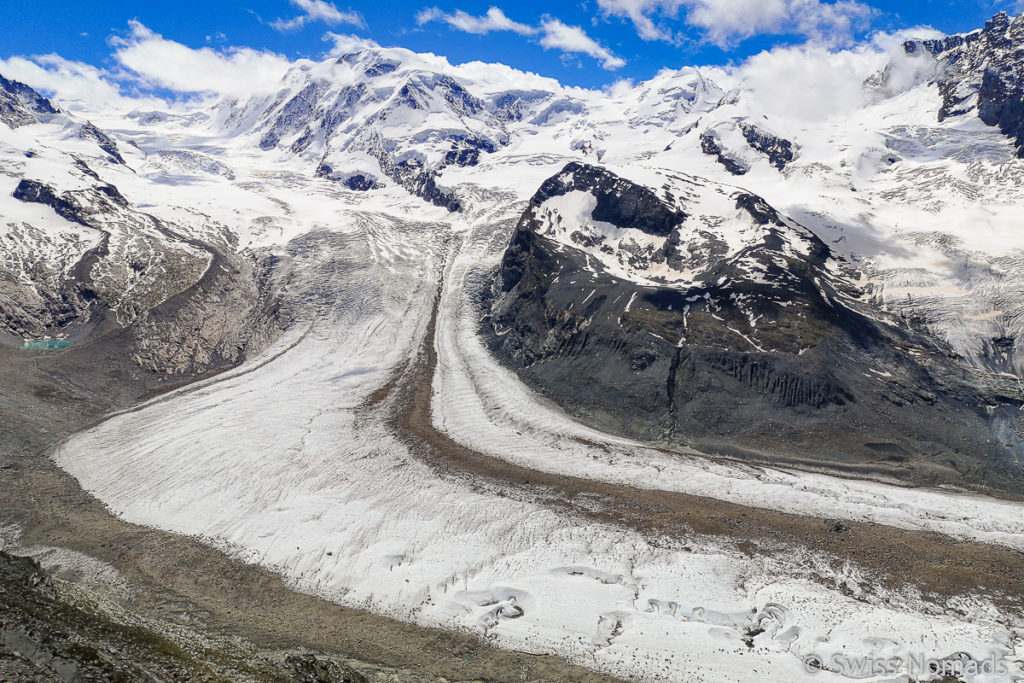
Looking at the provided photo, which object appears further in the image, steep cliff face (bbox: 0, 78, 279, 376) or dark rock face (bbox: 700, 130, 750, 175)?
dark rock face (bbox: 700, 130, 750, 175)

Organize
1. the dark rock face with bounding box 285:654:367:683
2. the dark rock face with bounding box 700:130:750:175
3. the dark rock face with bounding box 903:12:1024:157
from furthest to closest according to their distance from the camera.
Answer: the dark rock face with bounding box 700:130:750:175, the dark rock face with bounding box 903:12:1024:157, the dark rock face with bounding box 285:654:367:683

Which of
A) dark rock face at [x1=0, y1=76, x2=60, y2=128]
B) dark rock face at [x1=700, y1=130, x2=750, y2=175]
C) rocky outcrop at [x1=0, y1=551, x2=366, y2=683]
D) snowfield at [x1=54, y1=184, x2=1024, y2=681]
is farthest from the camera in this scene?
dark rock face at [x1=0, y1=76, x2=60, y2=128]

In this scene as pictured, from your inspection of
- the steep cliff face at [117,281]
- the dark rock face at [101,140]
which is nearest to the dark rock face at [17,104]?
the dark rock face at [101,140]

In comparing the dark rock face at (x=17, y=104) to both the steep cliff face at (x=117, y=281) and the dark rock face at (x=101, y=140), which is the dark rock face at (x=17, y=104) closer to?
the dark rock face at (x=101, y=140)

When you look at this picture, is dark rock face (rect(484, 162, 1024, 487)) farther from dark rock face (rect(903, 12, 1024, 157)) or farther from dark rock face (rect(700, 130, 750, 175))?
dark rock face (rect(903, 12, 1024, 157))

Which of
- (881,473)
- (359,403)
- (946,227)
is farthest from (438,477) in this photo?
(946,227)

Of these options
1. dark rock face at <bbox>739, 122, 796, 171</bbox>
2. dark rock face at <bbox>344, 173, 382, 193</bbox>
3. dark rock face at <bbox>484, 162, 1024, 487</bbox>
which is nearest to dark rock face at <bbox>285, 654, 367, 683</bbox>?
dark rock face at <bbox>484, 162, 1024, 487</bbox>

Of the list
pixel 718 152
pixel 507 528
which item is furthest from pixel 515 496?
pixel 718 152

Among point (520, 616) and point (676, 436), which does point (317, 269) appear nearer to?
point (676, 436)

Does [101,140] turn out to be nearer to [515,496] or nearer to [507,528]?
[515,496]
